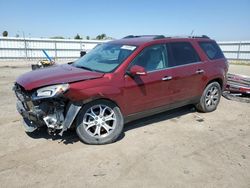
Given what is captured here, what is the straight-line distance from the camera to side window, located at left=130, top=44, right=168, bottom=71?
4.40 metres

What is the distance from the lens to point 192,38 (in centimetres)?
550

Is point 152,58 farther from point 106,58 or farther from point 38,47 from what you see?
point 38,47

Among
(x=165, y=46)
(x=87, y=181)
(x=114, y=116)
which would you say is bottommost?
(x=87, y=181)

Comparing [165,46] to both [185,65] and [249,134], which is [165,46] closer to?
[185,65]

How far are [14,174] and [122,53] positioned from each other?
8.86ft

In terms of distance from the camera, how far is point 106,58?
4688mm

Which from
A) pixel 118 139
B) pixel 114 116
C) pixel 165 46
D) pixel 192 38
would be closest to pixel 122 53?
pixel 165 46

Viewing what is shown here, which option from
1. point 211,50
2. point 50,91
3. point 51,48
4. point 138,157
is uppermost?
point 211,50

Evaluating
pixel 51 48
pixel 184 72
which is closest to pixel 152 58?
pixel 184 72

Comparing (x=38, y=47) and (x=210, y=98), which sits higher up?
(x=38, y=47)

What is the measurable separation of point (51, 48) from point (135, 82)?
16.5 metres

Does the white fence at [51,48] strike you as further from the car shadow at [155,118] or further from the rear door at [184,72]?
the rear door at [184,72]

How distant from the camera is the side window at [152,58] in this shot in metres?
4.40

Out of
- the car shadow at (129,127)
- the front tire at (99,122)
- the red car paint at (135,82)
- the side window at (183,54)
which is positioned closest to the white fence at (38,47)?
the red car paint at (135,82)
